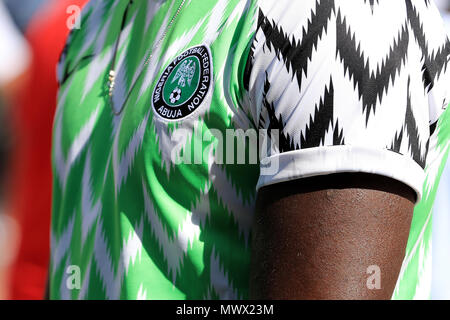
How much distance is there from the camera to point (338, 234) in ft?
3.09

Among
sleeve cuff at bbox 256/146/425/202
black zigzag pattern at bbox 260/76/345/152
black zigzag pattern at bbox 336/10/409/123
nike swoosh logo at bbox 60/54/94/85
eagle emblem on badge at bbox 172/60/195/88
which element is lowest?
sleeve cuff at bbox 256/146/425/202

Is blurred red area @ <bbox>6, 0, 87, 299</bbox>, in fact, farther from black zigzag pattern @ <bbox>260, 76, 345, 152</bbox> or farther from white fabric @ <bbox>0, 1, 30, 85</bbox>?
black zigzag pattern @ <bbox>260, 76, 345, 152</bbox>

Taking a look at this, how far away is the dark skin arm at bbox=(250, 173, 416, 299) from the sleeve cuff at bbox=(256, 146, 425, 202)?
0.04 ft

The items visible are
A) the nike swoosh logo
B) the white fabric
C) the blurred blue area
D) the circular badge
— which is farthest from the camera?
Answer: the white fabric

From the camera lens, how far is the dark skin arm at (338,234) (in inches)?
36.9

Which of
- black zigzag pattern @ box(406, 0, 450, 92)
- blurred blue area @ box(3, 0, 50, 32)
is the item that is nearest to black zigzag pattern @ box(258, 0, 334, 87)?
black zigzag pattern @ box(406, 0, 450, 92)

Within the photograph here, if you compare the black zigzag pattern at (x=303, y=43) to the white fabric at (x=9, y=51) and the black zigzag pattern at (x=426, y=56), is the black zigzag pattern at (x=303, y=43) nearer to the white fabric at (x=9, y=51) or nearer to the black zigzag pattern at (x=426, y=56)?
the black zigzag pattern at (x=426, y=56)

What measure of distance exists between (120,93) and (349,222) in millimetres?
568

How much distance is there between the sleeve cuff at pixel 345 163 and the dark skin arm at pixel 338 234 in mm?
14

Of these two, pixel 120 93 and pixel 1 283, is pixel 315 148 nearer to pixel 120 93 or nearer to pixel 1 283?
pixel 120 93

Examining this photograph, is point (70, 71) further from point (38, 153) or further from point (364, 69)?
point (364, 69)

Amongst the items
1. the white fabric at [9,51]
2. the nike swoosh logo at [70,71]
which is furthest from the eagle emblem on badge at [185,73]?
the white fabric at [9,51]

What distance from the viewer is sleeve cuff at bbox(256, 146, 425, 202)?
0.92m

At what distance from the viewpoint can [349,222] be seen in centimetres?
94
